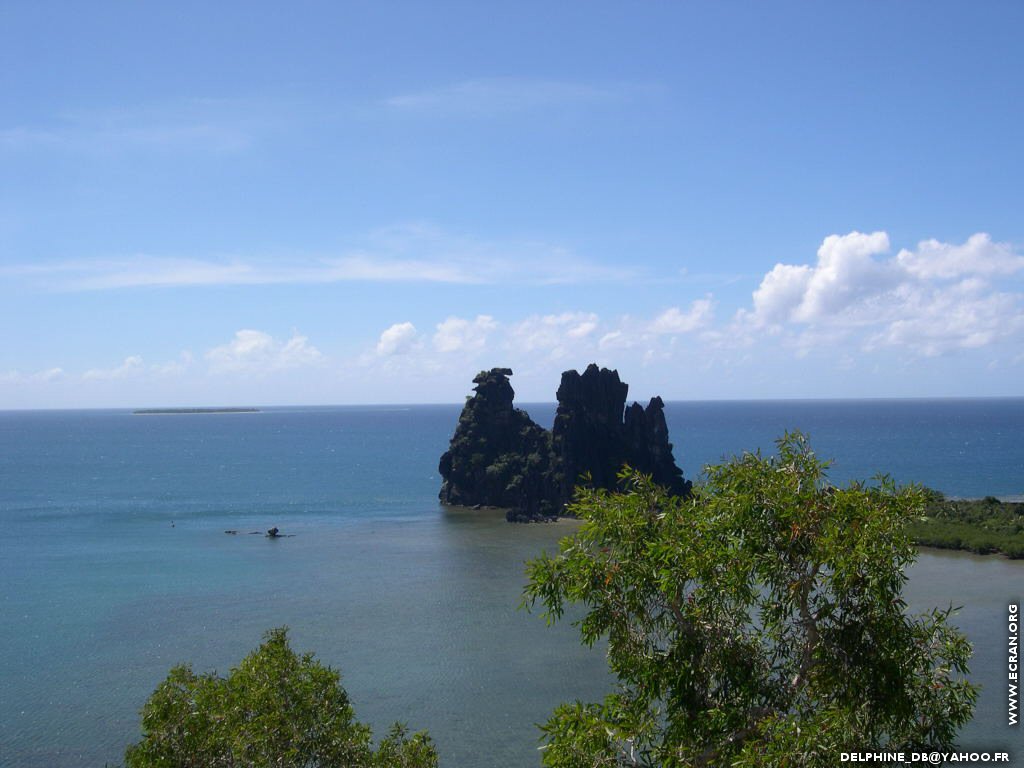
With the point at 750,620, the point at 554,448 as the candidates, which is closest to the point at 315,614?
the point at 750,620

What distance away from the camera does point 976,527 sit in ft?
305

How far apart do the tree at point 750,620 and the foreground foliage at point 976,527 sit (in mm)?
69126

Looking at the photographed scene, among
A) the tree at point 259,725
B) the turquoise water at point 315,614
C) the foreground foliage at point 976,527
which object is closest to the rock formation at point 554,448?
the turquoise water at point 315,614

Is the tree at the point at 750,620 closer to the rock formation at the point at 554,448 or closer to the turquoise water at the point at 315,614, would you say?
the turquoise water at the point at 315,614

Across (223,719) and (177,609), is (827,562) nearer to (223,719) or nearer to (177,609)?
(223,719)

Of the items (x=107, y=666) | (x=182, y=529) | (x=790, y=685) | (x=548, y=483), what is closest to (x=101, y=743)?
(x=107, y=666)

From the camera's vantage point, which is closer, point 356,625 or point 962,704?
point 962,704

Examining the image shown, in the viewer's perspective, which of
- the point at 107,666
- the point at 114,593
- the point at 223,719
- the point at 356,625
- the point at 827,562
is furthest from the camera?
the point at 114,593

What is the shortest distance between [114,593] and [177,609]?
973 cm

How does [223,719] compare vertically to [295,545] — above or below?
above

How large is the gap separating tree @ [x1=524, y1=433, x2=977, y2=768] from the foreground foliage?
69.1 meters

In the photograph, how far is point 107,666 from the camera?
169ft

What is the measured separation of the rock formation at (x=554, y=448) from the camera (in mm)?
124250

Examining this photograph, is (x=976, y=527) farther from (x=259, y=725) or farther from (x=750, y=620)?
(x=259, y=725)
